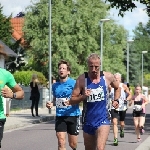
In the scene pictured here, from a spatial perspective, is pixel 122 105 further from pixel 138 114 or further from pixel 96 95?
pixel 96 95

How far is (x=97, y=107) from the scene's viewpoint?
9.27 m

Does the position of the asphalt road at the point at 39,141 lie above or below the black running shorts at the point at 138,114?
below

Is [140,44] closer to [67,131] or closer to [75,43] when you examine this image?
[75,43]

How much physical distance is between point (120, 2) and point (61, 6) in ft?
114

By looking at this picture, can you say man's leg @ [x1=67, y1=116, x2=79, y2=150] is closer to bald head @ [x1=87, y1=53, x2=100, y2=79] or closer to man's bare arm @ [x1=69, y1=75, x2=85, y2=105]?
man's bare arm @ [x1=69, y1=75, x2=85, y2=105]

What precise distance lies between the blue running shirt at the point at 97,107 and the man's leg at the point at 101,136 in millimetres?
69

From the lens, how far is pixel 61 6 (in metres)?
63.2

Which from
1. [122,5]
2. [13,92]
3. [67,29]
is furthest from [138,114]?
[67,29]

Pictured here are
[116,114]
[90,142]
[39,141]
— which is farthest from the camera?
[39,141]

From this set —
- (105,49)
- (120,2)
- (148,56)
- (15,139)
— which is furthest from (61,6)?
(148,56)

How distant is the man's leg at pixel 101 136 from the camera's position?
9.08 m

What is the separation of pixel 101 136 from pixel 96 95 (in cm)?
55

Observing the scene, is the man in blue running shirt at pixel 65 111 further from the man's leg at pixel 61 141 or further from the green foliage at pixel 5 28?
the green foliage at pixel 5 28

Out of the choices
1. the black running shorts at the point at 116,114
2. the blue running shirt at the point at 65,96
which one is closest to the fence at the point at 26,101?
the black running shorts at the point at 116,114
